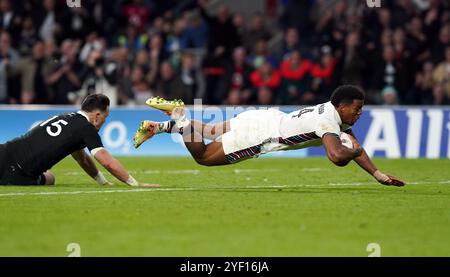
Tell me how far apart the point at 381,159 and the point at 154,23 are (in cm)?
828

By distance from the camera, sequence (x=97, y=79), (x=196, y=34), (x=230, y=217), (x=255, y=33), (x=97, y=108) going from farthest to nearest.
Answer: (x=196, y=34) < (x=255, y=33) < (x=97, y=79) < (x=97, y=108) < (x=230, y=217)

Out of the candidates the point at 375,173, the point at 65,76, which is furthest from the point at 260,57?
the point at 375,173

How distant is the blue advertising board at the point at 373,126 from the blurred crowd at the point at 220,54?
209cm

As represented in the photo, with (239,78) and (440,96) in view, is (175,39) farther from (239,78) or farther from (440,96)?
(440,96)

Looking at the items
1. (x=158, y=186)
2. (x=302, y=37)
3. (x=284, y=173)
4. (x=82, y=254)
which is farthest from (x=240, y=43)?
(x=82, y=254)

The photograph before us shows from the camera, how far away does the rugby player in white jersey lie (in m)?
13.8

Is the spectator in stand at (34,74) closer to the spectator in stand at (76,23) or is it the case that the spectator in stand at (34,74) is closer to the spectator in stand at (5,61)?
the spectator in stand at (5,61)

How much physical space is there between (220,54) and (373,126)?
5110 mm

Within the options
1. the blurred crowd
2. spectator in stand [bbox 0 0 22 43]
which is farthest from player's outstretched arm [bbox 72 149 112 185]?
spectator in stand [bbox 0 0 22 43]

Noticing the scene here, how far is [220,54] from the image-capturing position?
2614 cm

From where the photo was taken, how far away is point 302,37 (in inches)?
1069

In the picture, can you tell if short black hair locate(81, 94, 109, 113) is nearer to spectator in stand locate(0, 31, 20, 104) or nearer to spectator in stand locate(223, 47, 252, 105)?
spectator in stand locate(223, 47, 252, 105)
